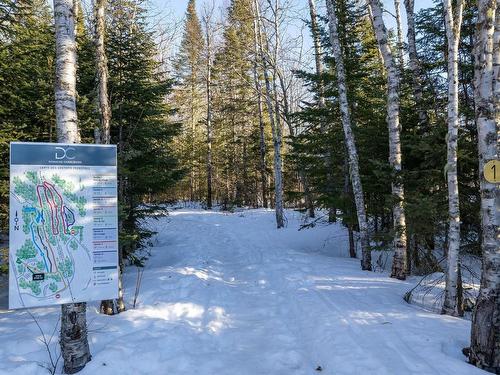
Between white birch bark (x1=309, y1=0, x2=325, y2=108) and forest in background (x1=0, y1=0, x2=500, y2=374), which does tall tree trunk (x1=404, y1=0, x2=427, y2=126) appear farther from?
white birch bark (x1=309, y1=0, x2=325, y2=108)

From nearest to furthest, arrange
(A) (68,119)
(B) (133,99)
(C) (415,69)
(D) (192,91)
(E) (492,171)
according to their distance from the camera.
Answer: (E) (492,171) → (A) (68,119) → (B) (133,99) → (C) (415,69) → (D) (192,91)

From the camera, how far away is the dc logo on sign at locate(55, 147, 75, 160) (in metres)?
4.50

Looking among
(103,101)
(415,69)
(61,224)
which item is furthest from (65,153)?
(415,69)

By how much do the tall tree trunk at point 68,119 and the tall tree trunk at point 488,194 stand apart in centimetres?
467

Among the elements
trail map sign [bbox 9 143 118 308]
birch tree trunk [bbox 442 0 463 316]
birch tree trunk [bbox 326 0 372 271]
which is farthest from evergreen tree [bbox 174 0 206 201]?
trail map sign [bbox 9 143 118 308]

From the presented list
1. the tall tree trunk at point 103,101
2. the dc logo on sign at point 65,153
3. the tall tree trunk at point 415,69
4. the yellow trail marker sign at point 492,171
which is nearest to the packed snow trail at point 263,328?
the tall tree trunk at point 103,101

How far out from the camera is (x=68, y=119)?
4730 millimetres

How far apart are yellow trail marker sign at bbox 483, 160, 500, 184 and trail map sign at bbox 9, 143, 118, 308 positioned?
15.1 feet

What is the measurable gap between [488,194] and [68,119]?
17.2ft

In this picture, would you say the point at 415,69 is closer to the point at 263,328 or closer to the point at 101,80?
the point at 101,80

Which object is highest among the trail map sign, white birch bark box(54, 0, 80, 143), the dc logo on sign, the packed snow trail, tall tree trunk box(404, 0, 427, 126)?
tall tree trunk box(404, 0, 427, 126)

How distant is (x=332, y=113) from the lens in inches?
482

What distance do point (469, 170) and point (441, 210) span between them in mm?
1537

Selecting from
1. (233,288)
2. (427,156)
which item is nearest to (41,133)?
(233,288)
